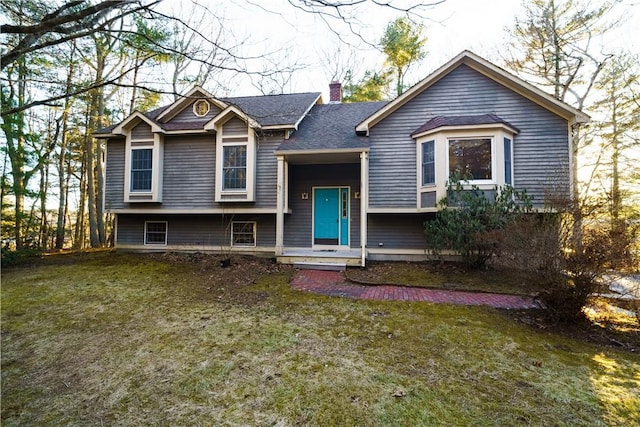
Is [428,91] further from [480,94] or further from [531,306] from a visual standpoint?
[531,306]

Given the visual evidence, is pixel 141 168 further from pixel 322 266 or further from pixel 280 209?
pixel 322 266

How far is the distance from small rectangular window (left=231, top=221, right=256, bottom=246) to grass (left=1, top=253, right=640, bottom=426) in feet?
14.8

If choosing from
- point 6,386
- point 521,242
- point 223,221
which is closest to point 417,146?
point 521,242

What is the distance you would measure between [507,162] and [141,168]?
1199 centimetres

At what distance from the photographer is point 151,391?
124 inches

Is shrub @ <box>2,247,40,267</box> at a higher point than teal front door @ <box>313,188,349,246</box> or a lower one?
lower

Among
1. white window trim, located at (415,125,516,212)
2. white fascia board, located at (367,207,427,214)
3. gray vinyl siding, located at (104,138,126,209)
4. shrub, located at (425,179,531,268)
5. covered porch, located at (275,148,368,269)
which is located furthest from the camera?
gray vinyl siding, located at (104,138,126,209)

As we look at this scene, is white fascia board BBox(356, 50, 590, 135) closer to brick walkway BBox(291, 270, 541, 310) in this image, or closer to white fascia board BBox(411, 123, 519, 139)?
white fascia board BBox(411, 123, 519, 139)

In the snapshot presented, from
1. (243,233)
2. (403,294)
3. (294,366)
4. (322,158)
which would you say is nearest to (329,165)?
(322,158)

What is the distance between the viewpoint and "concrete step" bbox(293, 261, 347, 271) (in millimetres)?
8844

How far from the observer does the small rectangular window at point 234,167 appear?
10.2 metres

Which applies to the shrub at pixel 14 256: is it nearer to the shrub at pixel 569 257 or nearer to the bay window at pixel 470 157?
the bay window at pixel 470 157

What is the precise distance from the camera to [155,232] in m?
11.2

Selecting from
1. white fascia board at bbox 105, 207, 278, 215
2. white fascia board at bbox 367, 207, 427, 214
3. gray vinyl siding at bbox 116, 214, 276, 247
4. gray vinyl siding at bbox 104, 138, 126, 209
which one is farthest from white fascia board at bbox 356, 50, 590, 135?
gray vinyl siding at bbox 104, 138, 126, 209
